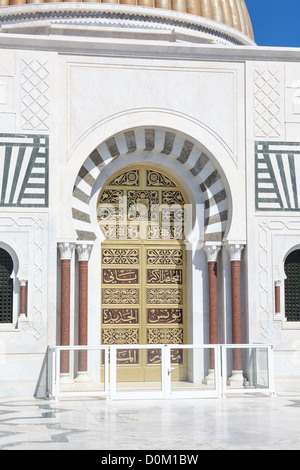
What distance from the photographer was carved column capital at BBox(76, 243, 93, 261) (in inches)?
424

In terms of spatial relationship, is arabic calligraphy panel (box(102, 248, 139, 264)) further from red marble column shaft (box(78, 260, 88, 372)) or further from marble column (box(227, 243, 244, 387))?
marble column (box(227, 243, 244, 387))

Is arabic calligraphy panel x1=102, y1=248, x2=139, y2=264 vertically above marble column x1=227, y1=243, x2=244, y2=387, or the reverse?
arabic calligraphy panel x1=102, y1=248, x2=139, y2=264

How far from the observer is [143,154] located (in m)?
11.4

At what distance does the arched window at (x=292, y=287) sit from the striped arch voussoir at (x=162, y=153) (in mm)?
1094

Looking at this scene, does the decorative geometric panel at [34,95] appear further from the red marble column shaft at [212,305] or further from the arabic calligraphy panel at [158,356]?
the arabic calligraphy panel at [158,356]

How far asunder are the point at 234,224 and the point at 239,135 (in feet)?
4.30

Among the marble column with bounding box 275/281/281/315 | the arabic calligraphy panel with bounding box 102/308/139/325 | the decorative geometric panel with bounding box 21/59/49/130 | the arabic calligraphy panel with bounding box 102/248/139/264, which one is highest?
the decorative geometric panel with bounding box 21/59/49/130

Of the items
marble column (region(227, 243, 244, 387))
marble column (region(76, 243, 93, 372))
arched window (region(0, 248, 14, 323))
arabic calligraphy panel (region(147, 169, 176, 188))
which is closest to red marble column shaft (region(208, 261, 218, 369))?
marble column (region(227, 243, 244, 387))

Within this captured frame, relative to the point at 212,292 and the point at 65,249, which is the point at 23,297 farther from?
the point at 212,292

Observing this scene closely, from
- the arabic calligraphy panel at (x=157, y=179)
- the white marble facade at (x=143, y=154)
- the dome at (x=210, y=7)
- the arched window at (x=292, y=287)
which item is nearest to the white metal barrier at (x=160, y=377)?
the white marble facade at (x=143, y=154)

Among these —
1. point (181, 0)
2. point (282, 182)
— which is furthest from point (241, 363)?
point (181, 0)

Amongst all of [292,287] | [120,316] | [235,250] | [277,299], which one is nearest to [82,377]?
[120,316]

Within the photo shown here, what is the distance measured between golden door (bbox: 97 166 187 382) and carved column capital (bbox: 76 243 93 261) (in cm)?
53

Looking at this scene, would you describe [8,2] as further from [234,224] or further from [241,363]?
A: [241,363]
